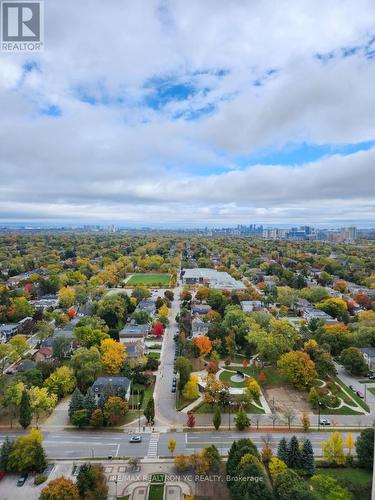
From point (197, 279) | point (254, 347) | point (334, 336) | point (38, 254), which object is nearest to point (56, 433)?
point (254, 347)

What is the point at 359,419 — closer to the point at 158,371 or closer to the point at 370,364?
the point at 370,364

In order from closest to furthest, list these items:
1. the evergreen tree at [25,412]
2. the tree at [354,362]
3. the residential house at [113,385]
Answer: the evergreen tree at [25,412] → the residential house at [113,385] → the tree at [354,362]

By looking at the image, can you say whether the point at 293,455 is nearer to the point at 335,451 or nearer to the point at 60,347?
the point at 335,451

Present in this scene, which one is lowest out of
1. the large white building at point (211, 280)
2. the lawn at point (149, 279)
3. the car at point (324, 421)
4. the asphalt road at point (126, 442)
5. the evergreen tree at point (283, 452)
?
the asphalt road at point (126, 442)

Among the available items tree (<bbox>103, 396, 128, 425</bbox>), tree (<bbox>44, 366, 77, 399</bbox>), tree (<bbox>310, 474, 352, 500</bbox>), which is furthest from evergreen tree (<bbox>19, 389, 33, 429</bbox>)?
tree (<bbox>310, 474, 352, 500</bbox>)

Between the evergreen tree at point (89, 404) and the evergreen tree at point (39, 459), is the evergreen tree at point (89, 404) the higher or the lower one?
the higher one

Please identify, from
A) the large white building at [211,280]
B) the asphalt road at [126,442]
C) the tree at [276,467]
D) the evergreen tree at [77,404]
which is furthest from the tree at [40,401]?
the large white building at [211,280]

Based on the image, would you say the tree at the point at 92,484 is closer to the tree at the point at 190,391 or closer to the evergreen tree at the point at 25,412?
the evergreen tree at the point at 25,412
